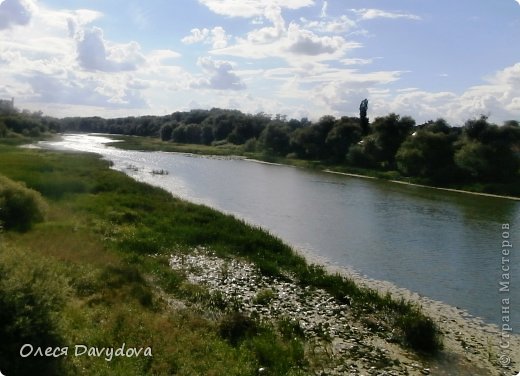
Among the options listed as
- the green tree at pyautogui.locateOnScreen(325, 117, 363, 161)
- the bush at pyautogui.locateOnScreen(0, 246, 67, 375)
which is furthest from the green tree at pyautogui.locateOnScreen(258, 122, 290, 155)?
the bush at pyautogui.locateOnScreen(0, 246, 67, 375)

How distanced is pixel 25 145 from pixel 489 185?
251 ft

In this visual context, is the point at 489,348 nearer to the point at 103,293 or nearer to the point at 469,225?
the point at 103,293

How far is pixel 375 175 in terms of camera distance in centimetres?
Result: 7456

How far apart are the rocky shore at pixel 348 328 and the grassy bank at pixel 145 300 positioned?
55 centimetres

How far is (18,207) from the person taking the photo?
974 inches

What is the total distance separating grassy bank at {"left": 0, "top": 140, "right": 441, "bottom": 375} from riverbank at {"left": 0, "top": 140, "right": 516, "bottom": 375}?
0.05 meters

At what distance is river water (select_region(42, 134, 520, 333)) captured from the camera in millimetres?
21625

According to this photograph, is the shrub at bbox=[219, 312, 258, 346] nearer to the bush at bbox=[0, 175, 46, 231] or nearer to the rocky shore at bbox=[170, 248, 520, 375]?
the rocky shore at bbox=[170, 248, 520, 375]

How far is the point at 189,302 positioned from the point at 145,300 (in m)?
1.69

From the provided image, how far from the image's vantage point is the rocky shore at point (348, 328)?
13.6m

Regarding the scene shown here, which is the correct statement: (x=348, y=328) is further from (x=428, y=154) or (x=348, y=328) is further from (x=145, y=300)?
(x=428, y=154)

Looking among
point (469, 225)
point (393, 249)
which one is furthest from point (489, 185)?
point (393, 249)

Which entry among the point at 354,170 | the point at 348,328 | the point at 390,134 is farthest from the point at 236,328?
the point at 390,134

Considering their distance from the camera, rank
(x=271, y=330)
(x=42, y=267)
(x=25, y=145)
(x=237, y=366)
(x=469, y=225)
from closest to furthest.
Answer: (x=42, y=267) < (x=237, y=366) < (x=271, y=330) < (x=469, y=225) < (x=25, y=145)
